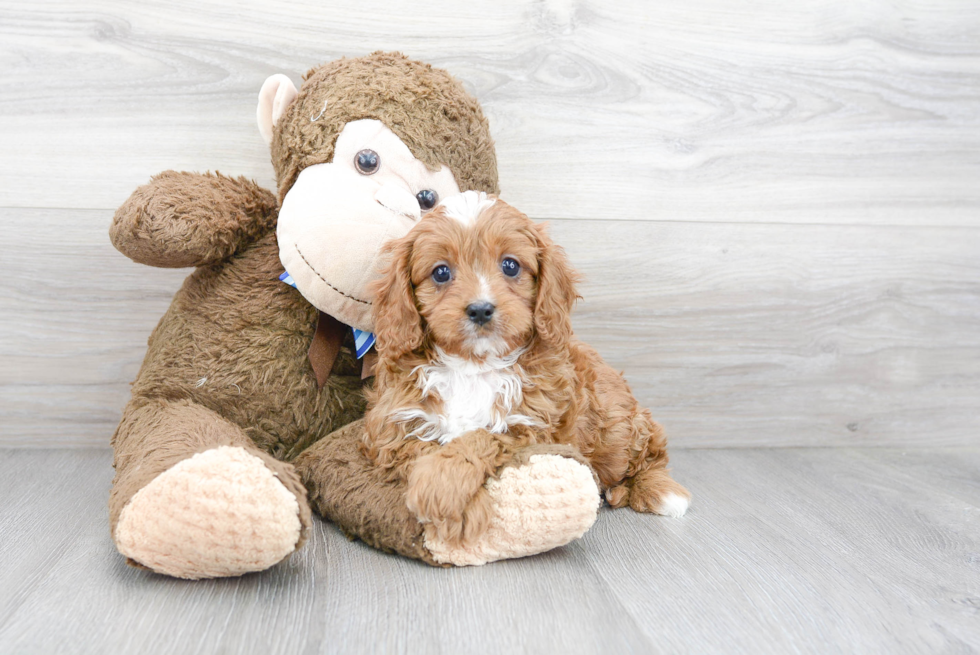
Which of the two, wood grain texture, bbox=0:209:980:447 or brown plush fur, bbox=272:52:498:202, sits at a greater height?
brown plush fur, bbox=272:52:498:202

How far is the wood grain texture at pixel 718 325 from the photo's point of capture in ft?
5.59

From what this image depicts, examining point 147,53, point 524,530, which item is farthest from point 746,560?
point 147,53

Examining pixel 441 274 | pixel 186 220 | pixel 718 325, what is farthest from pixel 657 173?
pixel 186 220

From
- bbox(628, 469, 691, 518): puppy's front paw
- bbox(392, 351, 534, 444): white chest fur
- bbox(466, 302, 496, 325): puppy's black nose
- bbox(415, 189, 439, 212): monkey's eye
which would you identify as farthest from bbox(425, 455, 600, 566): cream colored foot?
bbox(415, 189, 439, 212): monkey's eye

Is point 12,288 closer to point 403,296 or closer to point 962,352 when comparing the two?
point 403,296

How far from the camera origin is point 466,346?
1146 millimetres

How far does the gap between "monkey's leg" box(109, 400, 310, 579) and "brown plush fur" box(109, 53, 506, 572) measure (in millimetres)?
127

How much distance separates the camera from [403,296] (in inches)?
45.6

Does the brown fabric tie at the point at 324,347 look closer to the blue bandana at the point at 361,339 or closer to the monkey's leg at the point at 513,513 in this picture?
the blue bandana at the point at 361,339

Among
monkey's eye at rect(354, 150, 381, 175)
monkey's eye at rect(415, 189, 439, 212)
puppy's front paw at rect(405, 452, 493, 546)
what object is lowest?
puppy's front paw at rect(405, 452, 493, 546)

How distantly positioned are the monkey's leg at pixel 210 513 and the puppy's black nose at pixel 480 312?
0.36 meters

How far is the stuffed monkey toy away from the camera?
1033mm

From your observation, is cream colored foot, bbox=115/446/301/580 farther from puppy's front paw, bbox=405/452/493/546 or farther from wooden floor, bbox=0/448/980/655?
puppy's front paw, bbox=405/452/493/546

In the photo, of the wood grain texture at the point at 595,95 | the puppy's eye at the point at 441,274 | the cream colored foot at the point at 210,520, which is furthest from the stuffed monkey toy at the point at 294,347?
the wood grain texture at the point at 595,95
